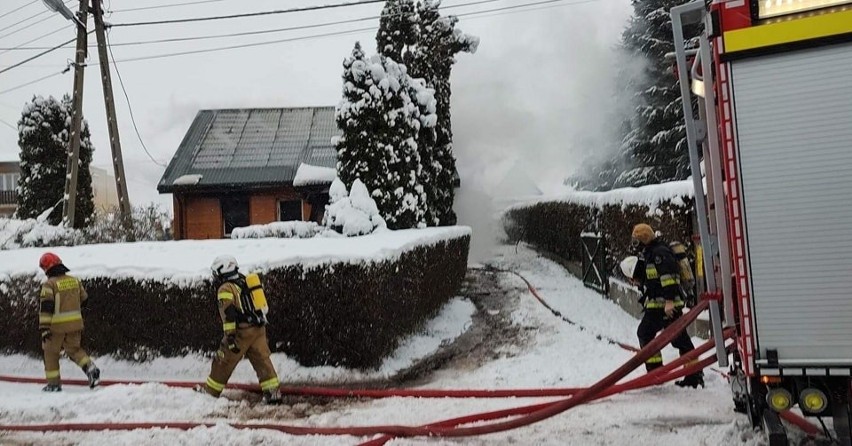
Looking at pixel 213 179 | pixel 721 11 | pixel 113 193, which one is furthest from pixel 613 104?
pixel 113 193

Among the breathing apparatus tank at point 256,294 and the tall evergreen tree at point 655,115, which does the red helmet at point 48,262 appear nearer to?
the breathing apparatus tank at point 256,294

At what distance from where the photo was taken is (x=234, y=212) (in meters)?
20.4

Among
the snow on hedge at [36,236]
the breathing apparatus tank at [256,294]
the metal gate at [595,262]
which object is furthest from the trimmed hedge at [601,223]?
the snow on hedge at [36,236]

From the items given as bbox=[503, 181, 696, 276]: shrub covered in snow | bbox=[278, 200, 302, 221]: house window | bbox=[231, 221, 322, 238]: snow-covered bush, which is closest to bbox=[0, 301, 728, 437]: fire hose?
bbox=[503, 181, 696, 276]: shrub covered in snow

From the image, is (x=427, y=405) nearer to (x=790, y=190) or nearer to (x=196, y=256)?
(x=790, y=190)

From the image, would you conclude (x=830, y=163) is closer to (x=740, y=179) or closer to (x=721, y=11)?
(x=740, y=179)

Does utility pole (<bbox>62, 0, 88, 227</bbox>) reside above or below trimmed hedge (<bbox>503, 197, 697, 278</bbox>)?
above

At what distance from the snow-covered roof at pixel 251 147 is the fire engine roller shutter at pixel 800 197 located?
16.6m

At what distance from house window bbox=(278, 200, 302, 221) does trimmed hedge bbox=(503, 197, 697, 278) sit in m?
8.35

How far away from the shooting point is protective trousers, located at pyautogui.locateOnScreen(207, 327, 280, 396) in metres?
6.22

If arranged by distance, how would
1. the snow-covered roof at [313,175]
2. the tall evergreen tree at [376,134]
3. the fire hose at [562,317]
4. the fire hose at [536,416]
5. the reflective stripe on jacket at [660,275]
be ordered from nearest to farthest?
the fire hose at [536,416] → the reflective stripe on jacket at [660,275] → the fire hose at [562,317] → the tall evergreen tree at [376,134] → the snow-covered roof at [313,175]

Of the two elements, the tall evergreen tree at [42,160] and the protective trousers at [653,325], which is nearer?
the protective trousers at [653,325]

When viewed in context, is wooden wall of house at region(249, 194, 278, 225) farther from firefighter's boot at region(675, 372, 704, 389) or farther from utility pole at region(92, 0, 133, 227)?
firefighter's boot at region(675, 372, 704, 389)

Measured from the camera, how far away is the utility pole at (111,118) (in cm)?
1547
